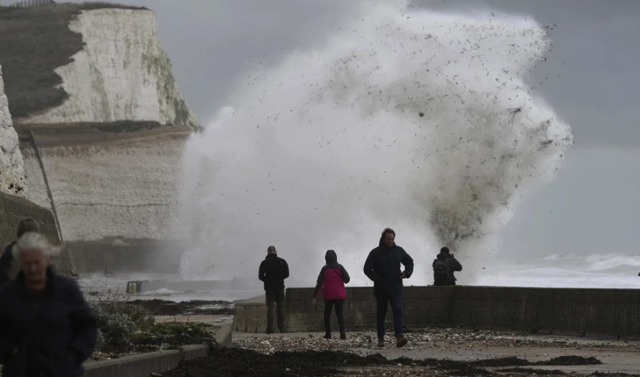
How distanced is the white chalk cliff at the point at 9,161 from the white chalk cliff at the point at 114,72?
7452 centimetres

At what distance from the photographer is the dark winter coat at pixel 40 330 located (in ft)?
16.5

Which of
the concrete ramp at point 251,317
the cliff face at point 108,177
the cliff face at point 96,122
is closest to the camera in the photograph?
the concrete ramp at point 251,317

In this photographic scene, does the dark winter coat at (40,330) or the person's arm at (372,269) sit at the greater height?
the person's arm at (372,269)

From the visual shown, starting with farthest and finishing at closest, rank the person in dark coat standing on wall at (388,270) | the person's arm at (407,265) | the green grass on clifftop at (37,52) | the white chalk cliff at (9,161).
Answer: the green grass on clifftop at (37,52), the white chalk cliff at (9,161), the person in dark coat standing on wall at (388,270), the person's arm at (407,265)

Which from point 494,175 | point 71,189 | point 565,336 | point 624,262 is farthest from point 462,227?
point 71,189

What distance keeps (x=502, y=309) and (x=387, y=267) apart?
414 centimetres

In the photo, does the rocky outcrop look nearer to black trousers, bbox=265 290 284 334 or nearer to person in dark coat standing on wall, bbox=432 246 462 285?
person in dark coat standing on wall, bbox=432 246 462 285

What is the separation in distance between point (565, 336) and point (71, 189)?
84770 millimetres

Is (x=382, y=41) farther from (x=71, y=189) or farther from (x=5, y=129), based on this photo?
(x=71, y=189)

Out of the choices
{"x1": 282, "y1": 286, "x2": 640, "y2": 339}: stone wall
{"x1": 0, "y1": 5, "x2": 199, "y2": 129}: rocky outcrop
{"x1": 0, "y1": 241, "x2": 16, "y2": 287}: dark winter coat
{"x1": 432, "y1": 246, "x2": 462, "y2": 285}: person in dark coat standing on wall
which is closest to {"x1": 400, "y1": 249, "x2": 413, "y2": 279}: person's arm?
{"x1": 282, "y1": 286, "x2": 640, "y2": 339}: stone wall

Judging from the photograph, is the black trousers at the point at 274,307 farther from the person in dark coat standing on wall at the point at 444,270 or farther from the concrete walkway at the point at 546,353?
the concrete walkway at the point at 546,353

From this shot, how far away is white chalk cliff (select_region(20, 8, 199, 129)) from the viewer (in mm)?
101125

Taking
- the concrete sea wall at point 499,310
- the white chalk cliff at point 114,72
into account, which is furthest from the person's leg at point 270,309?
the white chalk cliff at point 114,72

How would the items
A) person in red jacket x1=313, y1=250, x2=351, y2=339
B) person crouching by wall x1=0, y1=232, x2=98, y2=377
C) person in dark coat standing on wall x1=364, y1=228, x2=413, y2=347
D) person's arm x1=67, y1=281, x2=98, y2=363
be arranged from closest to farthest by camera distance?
Answer: person crouching by wall x1=0, y1=232, x2=98, y2=377 → person's arm x1=67, y1=281, x2=98, y2=363 → person in dark coat standing on wall x1=364, y1=228, x2=413, y2=347 → person in red jacket x1=313, y1=250, x2=351, y2=339
